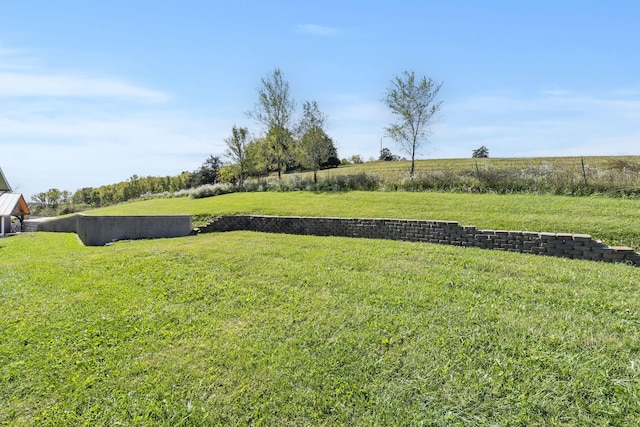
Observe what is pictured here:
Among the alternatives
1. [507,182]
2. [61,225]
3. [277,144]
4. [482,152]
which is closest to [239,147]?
[277,144]

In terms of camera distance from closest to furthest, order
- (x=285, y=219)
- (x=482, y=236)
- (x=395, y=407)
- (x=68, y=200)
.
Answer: (x=395, y=407), (x=482, y=236), (x=285, y=219), (x=68, y=200)

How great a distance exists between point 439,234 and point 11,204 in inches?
895

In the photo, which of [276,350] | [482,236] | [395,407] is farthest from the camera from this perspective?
[482,236]

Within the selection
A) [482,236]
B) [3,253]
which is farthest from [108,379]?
[3,253]

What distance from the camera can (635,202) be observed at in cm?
941

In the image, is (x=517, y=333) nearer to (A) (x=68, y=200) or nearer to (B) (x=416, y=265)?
(B) (x=416, y=265)

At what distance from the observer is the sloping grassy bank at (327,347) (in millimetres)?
2539

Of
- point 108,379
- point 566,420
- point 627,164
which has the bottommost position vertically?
point 566,420

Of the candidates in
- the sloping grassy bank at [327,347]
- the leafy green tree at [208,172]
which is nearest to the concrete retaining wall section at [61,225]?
the sloping grassy bank at [327,347]

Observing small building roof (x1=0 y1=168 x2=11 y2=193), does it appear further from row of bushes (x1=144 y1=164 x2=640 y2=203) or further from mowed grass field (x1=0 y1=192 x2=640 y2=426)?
mowed grass field (x1=0 y1=192 x2=640 y2=426)

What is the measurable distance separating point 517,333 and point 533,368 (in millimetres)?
594

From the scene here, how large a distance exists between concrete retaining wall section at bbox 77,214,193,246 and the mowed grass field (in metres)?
4.87

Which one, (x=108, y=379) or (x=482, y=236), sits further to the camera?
(x=482, y=236)

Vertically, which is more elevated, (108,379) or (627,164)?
(627,164)
